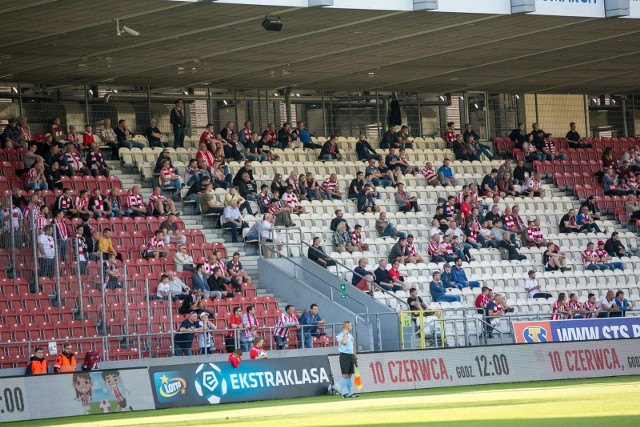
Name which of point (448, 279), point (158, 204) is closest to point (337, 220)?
point (448, 279)

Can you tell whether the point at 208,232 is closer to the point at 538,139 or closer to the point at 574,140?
the point at 538,139

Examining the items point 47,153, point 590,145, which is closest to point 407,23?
point 47,153

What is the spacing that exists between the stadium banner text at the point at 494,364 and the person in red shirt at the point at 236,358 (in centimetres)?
236

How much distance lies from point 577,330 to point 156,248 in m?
10.1

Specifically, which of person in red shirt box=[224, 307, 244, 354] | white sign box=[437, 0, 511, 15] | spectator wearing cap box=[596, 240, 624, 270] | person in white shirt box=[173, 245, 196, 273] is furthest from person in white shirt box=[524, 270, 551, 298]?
person in white shirt box=[173, 245, 196, 273]

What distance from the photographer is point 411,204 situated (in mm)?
36219

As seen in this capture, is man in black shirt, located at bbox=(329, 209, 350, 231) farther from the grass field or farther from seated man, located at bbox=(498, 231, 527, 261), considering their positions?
the grass field

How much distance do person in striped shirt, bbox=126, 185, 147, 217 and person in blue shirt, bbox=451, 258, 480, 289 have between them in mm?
7951

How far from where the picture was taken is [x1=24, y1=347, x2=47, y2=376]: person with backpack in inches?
949

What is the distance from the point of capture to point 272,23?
28531 mm

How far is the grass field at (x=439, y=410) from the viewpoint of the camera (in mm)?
17562

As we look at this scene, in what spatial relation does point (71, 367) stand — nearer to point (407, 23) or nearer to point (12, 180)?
point (12, 180)

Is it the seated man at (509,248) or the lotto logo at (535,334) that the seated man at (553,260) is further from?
the lotto logo at (535,334)

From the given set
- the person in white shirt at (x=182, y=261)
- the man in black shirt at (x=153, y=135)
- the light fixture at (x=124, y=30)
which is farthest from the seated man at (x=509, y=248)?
the light fixture at (x=124, y=30)
